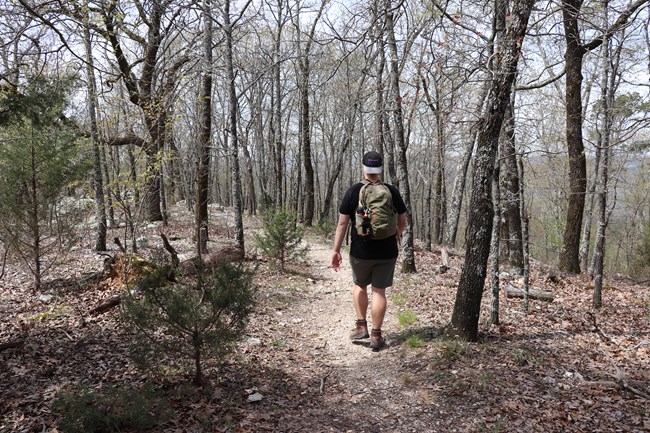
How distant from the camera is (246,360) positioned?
434 cm

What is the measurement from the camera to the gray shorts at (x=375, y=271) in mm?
4449

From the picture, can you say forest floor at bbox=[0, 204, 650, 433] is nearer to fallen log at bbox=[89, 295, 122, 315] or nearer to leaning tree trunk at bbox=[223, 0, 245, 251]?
fallen log at bbox=[89, 295, 122, 315]

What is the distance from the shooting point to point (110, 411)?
9.04ft

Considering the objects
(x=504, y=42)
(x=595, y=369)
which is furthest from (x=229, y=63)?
(x=595, y=369)

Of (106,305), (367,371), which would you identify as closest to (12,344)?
(106,305)

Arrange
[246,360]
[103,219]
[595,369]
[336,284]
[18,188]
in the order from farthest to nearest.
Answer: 1. [103,219]
2. [336,284]
3. [18,188]
4. [246,360]
5. [595,369]

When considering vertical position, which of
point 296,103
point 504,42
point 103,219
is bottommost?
point 103,219

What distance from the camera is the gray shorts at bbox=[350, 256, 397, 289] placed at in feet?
14.6

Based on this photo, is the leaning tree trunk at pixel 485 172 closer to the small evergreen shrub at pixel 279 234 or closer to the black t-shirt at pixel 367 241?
the black t-shirt at pixel 367 241

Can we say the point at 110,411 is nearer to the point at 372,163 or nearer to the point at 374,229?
Result: the point at 374,229

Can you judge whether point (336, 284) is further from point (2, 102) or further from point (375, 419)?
point (2, 102)

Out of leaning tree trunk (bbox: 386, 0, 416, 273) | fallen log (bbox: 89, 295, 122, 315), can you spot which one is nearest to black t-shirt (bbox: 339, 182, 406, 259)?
leaning tree trunk (bbox: 386, 0, 416, 273)

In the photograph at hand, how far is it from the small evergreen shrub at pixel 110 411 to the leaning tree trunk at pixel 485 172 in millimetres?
3185

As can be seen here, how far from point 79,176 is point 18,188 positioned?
0.95m
